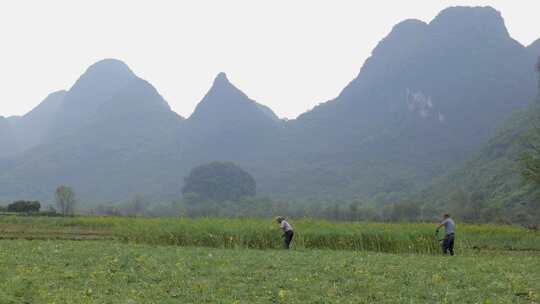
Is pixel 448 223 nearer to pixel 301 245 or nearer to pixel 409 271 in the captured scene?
pixel 301 245

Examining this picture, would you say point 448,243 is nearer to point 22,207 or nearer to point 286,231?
point 286,231

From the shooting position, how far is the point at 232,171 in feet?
552

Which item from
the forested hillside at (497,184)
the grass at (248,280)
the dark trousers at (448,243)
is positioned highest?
the forested hillside at (497,184)

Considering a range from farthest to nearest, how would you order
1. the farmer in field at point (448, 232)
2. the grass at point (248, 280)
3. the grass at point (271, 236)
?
the grass at point (271, 236) → the farmer in field at point (448, 232) → the grass at point (248, 280)

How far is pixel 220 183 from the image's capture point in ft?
535

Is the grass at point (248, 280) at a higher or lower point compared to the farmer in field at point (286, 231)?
lower

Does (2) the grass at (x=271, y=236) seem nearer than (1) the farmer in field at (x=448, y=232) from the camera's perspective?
No

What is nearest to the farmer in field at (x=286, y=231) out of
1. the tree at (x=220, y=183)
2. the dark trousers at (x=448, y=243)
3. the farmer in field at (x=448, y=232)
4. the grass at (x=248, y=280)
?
the grass at (x=248, y=280)

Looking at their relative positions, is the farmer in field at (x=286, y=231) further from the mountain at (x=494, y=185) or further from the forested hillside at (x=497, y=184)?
the mountain at (x=494, y=185)

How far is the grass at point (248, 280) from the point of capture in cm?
1327

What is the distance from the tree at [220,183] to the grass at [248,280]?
139054 millimetres

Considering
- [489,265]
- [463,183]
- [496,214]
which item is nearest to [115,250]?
[489,265]

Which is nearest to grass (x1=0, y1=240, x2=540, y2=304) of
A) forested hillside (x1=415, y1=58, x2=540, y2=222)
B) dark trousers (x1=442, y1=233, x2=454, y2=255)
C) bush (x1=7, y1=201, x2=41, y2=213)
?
dark trousers (x1=442, y1=233, x2=454, y2=255)

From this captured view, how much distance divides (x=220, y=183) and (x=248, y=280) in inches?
5821
